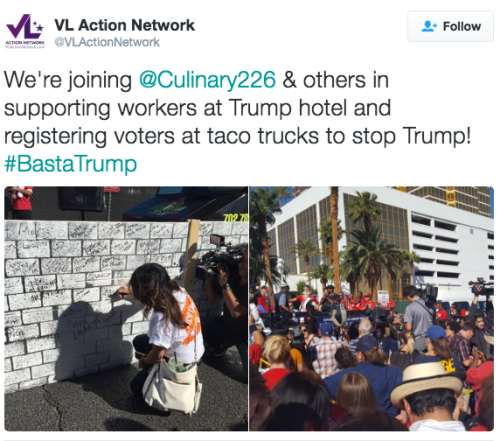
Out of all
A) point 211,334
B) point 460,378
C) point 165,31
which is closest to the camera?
point 165,31

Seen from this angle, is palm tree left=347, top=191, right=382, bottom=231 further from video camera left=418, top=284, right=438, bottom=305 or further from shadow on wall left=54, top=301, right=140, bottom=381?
shadow on wall left=54, top=301, right=140, bottom=381

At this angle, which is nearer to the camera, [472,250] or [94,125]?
[94,125]

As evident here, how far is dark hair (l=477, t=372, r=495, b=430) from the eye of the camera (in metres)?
3.20

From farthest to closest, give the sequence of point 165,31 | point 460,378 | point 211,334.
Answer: point 211,334, point 460,378, point 165,31

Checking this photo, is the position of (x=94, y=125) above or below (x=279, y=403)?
above

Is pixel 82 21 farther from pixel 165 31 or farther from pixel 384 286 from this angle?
pixel 384 286

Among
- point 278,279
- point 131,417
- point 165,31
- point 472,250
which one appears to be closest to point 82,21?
point 165,31

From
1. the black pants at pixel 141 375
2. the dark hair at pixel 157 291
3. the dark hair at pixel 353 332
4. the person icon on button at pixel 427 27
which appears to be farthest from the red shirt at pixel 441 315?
the black pants at pixel 141 375

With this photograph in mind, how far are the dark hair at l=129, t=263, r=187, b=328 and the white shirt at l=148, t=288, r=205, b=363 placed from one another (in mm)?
34

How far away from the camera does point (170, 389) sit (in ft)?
10.3

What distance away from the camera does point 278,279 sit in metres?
3.36

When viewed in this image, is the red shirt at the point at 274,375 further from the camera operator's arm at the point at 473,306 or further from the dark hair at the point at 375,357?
the camera operator's arm at the point at 473,306

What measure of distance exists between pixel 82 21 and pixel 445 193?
9.23 feet

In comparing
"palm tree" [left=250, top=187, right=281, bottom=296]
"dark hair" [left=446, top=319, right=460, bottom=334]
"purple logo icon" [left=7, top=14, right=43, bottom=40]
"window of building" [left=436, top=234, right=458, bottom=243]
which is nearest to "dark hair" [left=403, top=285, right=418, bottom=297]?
"dark hair" [left=446, top=319, right=460, bottom=334]
